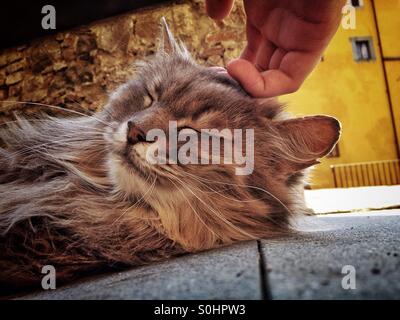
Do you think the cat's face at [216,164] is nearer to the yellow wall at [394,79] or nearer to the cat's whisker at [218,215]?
the cat's whisker at [218,215]

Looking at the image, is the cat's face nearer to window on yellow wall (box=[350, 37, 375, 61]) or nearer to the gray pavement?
the gray pavement

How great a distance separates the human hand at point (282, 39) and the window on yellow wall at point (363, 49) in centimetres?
188

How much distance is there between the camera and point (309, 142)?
1.20 meters

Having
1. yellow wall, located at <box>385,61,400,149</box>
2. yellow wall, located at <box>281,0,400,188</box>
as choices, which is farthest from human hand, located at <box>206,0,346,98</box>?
yellow wall, located at <box>281,0,400,188</box>

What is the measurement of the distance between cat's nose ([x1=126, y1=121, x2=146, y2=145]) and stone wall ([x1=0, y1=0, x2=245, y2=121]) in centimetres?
192

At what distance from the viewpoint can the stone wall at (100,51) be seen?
2.89 metres

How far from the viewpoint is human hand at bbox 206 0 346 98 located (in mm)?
1039

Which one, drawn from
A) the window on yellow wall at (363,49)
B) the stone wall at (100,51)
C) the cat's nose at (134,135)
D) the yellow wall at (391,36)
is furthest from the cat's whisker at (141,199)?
the window on yellow wall at (363,49)

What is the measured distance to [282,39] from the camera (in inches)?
47.2

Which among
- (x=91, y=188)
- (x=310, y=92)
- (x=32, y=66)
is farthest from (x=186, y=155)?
(x=310, y=92)

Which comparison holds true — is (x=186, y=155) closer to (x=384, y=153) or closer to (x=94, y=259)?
(x=94, y=259)

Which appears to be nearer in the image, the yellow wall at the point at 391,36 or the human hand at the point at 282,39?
the human hand at the point at 282,39

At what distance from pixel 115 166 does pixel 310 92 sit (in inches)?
168

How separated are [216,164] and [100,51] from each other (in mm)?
2359
